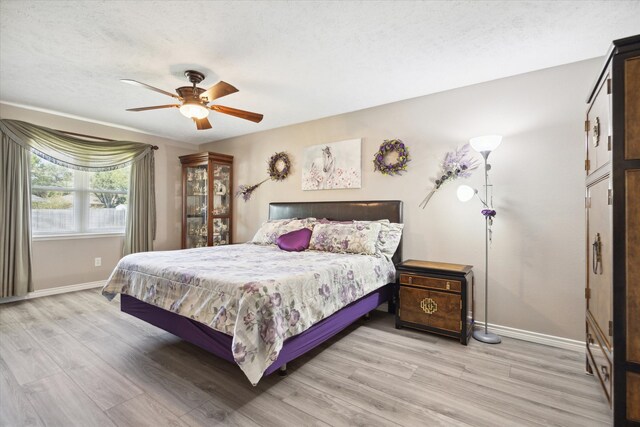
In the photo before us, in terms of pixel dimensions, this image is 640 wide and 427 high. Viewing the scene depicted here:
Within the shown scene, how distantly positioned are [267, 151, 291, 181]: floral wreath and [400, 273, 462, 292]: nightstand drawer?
2476mm

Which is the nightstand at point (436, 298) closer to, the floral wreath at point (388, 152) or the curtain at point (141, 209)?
the floral wreath at point (388, 152)

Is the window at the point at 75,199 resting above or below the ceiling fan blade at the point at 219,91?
below

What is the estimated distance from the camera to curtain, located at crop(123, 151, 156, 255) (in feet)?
15.6

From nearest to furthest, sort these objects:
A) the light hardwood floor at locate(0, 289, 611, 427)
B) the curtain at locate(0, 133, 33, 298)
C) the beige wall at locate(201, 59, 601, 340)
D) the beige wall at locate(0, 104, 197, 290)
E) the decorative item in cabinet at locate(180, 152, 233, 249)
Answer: the light hardwood floor at locate(0, 289, 611, 427) < the beige wall at locate(201, 59, 601, 340) < the curtain at locate(0, 133, 33, 298) < the beige wall at locate(0, 104, 197, 290) < the decorative item in cabinet at locate(180, 152, 233, 249)

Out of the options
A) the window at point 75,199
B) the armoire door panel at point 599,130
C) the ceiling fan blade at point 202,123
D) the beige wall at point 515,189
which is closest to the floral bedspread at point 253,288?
the beige wall at point 515,189

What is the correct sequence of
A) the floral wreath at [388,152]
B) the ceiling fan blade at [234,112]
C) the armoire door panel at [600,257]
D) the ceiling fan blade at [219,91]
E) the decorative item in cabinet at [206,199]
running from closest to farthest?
the armoire door panel at [600,257]
the ceiling fan blade at [219,91]
the ceiling fan blade at [234,112]
the floral wreath at [388,152]
the decorative item in cabinet at [206,199]

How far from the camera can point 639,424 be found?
140cm

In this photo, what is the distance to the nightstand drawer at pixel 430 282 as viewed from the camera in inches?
106

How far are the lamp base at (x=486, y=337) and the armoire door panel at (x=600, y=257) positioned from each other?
844 mm

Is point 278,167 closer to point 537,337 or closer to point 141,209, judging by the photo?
point 141,209

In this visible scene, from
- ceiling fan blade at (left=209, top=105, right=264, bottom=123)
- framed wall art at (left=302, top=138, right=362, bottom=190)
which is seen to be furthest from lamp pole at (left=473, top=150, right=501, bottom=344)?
ceiling fan blade at (left=209, top=105, right=264, bottom=123)

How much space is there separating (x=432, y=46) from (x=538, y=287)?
7.72ft

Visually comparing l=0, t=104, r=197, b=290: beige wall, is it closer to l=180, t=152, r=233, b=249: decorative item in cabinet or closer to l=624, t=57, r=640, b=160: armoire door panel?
l=180, t=152, r=233, b=249: decorative item in cabinet

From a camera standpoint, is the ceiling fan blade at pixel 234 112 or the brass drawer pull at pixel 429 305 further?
the ceiling fan blade at pixel 234 112
